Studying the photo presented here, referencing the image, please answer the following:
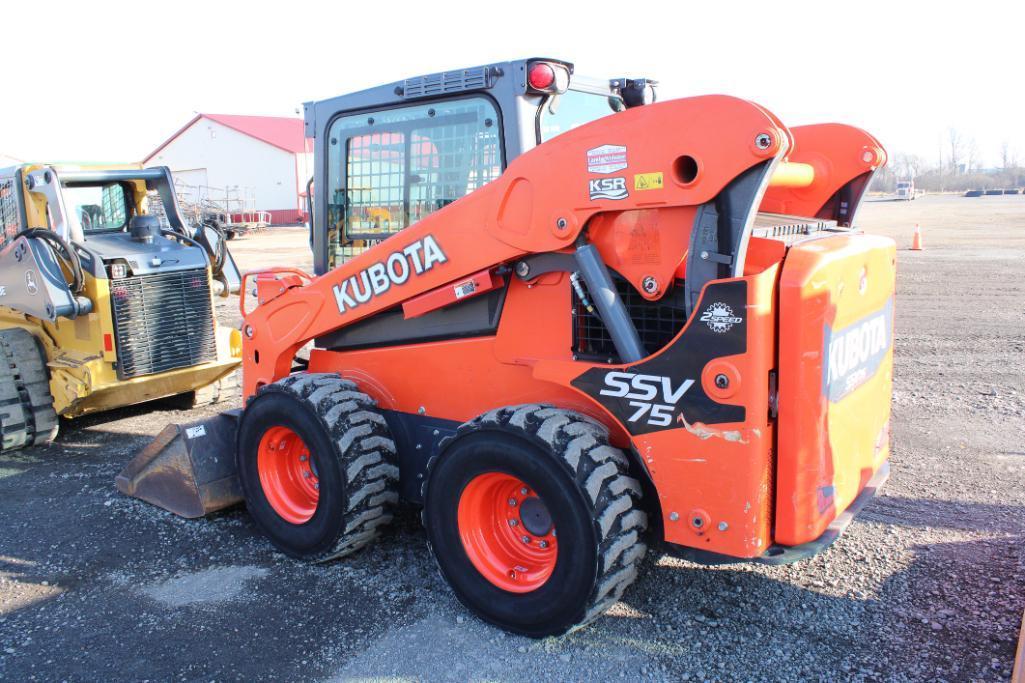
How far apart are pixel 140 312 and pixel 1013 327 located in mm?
9792

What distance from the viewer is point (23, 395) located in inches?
260

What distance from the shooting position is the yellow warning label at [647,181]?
320 cm

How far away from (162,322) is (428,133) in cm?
359

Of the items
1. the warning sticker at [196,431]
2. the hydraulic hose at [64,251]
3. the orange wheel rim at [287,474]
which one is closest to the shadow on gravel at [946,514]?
the orange wheel rim at [287,474]

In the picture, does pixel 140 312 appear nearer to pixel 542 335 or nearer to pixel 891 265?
pixel 542 335

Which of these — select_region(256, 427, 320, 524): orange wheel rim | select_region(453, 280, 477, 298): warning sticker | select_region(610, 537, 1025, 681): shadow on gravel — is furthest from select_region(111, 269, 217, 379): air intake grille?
select_region(610, 537, 1025, 681): shadow on gravel

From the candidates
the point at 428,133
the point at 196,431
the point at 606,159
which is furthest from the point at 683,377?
the point at 196,431

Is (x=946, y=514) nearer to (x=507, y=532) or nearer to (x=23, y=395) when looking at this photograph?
(x=507, y=532)

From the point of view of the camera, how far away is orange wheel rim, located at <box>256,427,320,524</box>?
4652 millimetres

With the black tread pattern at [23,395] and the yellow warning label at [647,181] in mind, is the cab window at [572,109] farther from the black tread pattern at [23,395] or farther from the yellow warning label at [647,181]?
the black tread pattern at [23,395]

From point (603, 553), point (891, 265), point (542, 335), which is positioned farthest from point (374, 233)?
point (891, 265)

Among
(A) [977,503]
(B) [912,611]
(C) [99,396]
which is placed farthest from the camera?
(C) [99,396]

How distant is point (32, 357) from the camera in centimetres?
673

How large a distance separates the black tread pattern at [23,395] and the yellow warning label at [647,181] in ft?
18.3
